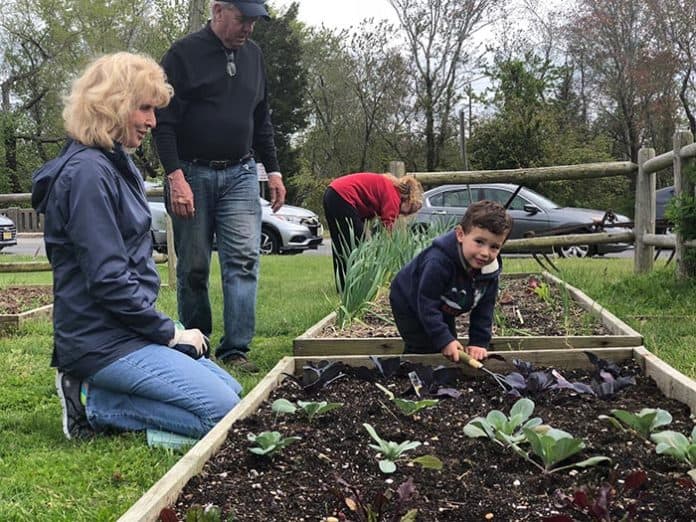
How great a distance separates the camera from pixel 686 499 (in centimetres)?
153

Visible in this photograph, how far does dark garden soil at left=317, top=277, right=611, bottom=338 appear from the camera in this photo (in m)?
3.79

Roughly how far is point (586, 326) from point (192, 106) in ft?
7.40

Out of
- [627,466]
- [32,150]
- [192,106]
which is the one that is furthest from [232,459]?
[32,150]

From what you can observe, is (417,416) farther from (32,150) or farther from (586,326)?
(32,150)

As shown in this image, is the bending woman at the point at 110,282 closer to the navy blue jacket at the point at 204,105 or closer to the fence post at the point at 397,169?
the navy blue jacket at the point at 204,105

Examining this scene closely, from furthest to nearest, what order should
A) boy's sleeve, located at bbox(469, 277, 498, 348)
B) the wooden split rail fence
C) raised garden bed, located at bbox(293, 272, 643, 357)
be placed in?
the wooden split rail fence, raised garden bed, located at bbox(293, 272, 643, 357), boy's sleeve, located at bbox(469, 277, 498, 348)

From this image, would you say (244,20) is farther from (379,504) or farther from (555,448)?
(379,504)

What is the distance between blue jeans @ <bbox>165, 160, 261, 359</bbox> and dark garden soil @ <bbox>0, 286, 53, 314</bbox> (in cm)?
228

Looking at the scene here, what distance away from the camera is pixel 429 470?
1.77 metres

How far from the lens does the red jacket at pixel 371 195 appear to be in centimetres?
539

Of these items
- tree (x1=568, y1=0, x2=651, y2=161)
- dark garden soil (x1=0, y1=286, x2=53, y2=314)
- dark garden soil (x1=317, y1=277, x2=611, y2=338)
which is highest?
tree (x1=568, y1=0, x2=651, y2=161)

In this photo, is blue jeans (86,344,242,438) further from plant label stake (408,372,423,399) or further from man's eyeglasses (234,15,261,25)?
man's eyeglasses (234,15,261,25)

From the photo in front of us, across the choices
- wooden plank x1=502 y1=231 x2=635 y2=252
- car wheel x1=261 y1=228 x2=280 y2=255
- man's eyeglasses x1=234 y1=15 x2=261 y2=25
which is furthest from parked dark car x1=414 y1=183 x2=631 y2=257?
man's eyeglasses x1=234 y1=15 x2=261 y2=25

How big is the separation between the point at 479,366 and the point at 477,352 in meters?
0.15
